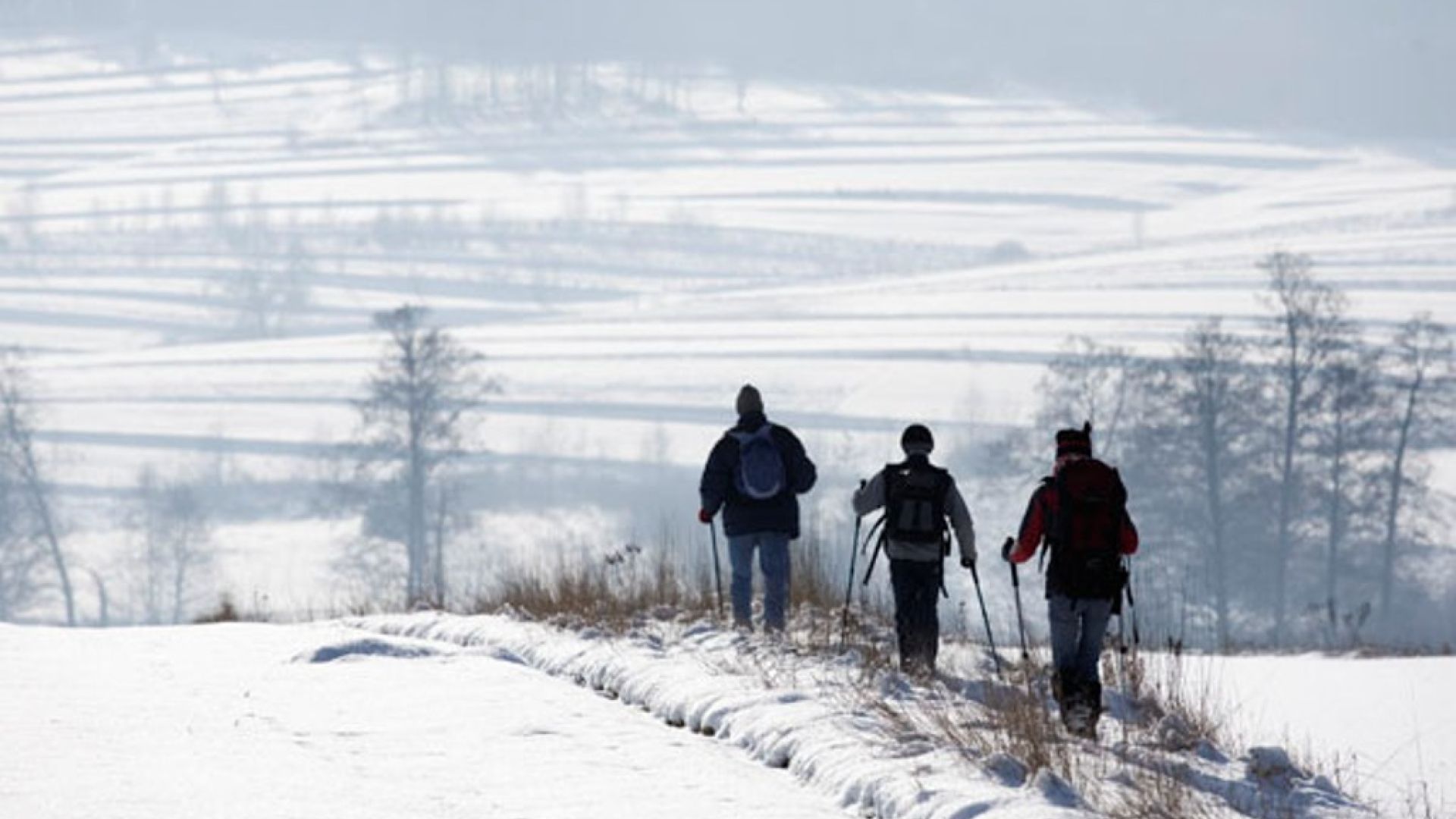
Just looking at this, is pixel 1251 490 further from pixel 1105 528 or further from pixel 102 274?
pixel 102 274

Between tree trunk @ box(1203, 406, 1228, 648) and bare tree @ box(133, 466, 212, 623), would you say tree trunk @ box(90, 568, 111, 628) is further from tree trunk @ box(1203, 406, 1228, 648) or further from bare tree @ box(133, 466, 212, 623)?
tree trunk @ box(1203, 406, 1228, 648)

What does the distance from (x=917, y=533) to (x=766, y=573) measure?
7.71 feet

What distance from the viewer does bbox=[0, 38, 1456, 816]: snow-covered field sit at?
11703 mm

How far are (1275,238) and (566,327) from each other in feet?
136

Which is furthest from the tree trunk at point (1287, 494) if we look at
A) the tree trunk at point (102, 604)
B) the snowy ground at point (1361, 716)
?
the snowy ground at point (1361, 716)

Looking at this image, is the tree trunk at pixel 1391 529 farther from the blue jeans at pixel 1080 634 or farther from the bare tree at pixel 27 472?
the blue jeans at pixel 1080 634

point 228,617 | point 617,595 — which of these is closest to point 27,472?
point 228,617

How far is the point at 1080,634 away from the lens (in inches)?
520

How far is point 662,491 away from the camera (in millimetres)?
82375

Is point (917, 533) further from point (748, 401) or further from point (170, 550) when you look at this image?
point (170, 550)

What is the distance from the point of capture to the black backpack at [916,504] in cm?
1504

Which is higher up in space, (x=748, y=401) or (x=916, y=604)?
(x=748, y=401)

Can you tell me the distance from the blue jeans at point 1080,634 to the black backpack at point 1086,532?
2.7 inches

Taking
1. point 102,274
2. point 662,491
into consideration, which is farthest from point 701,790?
point 102,274
